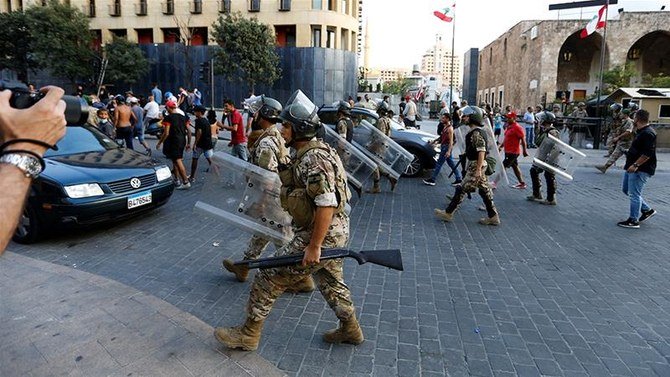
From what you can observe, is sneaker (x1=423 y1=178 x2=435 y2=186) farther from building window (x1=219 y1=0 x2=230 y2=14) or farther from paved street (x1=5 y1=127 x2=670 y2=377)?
building window (x1=219 y1=0 x2=230 y2=14)

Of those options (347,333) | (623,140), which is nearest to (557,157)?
(623,140)

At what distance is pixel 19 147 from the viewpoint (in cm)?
129

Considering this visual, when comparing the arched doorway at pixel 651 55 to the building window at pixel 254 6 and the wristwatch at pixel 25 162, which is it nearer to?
Answer: the building window at pixel 254 6

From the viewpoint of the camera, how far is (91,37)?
36.8 m

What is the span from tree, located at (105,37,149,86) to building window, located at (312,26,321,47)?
1354cm

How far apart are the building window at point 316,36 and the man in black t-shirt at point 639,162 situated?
112 ft

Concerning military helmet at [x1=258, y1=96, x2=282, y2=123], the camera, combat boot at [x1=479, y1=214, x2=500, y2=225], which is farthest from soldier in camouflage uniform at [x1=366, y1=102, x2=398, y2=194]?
the camera

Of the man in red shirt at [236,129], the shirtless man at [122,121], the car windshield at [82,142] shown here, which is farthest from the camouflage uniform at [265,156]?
the shirtless man at [122,121]

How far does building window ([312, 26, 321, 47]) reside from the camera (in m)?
38.7

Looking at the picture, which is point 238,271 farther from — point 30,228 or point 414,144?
point 414,144

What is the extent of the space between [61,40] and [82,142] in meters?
33.3

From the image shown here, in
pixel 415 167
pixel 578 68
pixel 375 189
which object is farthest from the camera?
pixel 578 68

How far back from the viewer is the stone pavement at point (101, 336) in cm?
323

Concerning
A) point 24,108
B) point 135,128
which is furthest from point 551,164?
point 135,128
